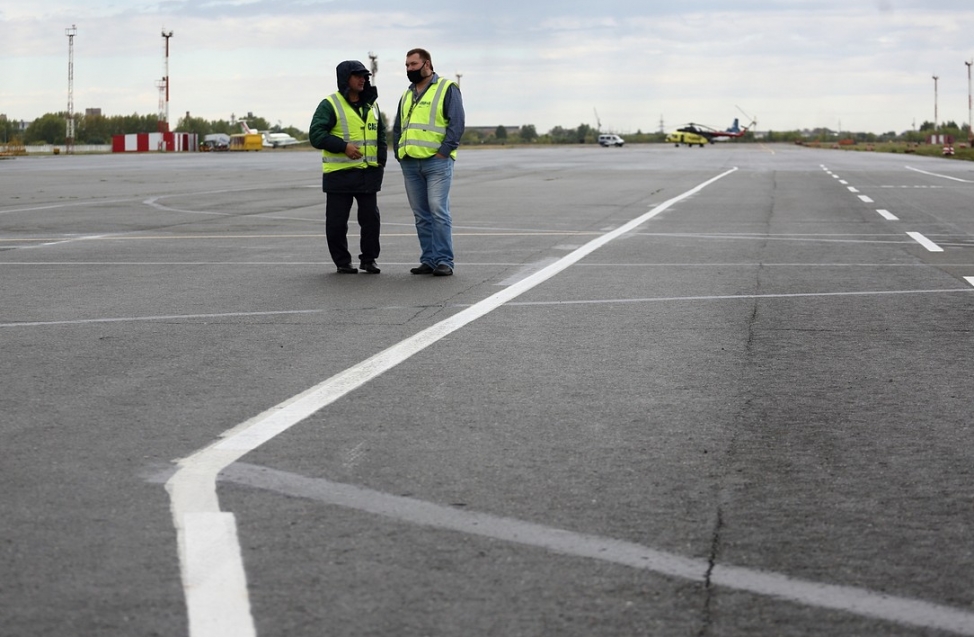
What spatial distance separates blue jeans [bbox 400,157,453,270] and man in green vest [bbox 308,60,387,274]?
325 mm

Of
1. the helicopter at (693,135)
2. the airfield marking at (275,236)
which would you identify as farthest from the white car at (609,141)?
the airfield marking at (275,236)

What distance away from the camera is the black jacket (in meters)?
11.1

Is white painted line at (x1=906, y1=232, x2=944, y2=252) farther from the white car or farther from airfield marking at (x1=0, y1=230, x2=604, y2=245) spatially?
the white car

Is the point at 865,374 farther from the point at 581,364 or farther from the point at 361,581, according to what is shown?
the point at 361,581

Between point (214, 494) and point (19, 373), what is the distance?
2.62 metres

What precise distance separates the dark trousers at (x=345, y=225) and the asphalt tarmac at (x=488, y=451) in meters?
0.26

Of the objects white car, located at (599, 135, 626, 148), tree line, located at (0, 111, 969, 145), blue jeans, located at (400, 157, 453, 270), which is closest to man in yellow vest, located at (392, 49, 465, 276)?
blue jeans, located at (400, 157, 453, 270)

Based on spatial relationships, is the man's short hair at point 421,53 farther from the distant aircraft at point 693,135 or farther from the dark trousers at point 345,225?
the distant aircraft at point 693,135

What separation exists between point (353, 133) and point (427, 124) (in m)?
0.69

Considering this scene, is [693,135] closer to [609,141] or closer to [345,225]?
[609,141]

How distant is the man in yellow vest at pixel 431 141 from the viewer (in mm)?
10914

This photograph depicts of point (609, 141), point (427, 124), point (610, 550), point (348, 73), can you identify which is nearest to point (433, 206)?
point (427, 124)

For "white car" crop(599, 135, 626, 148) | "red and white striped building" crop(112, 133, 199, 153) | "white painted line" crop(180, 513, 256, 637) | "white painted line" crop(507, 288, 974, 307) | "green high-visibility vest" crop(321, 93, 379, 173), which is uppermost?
"white car" crop(599, 135, 626, 148)

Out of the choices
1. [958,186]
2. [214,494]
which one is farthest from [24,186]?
[214,494]
